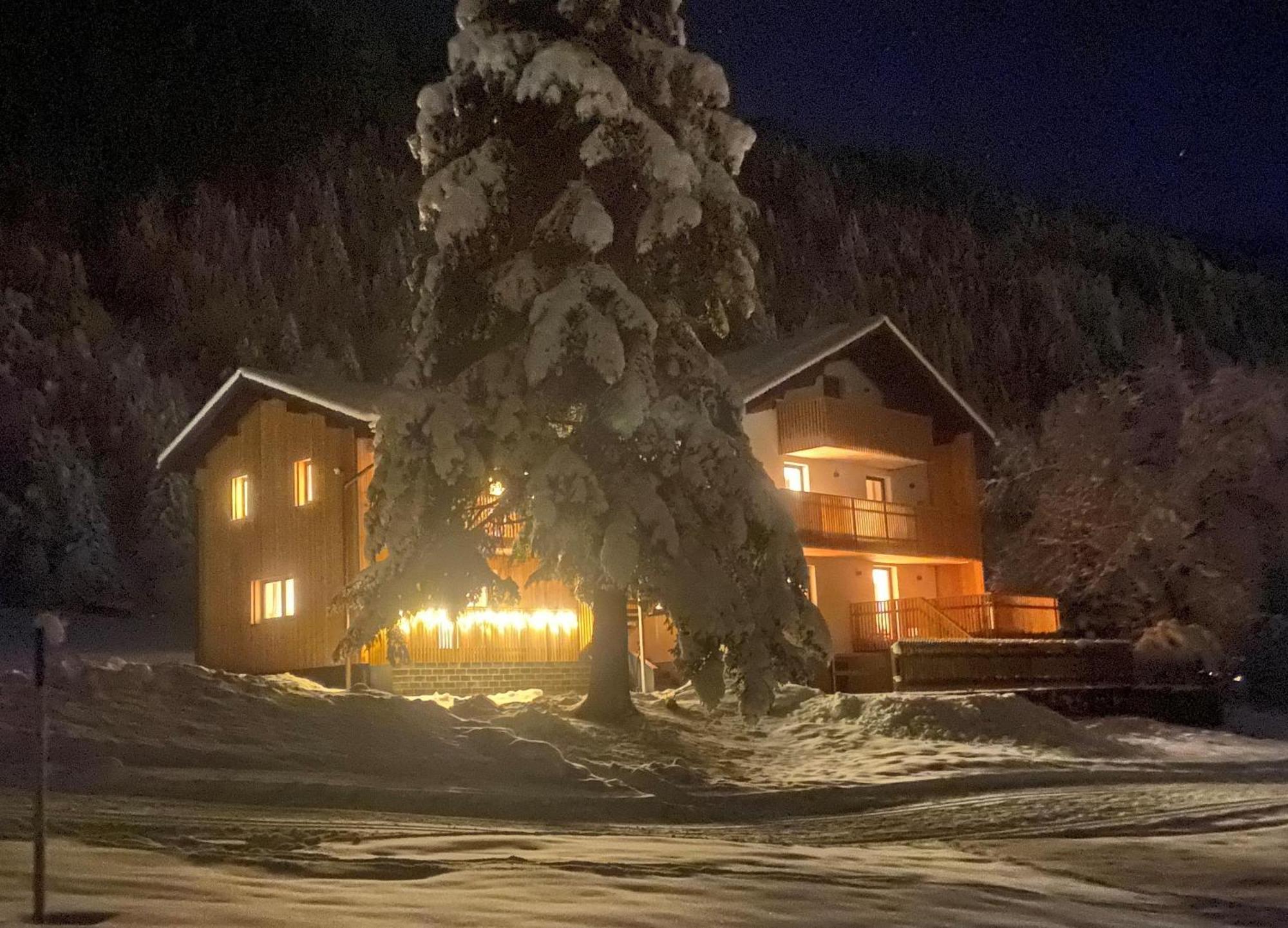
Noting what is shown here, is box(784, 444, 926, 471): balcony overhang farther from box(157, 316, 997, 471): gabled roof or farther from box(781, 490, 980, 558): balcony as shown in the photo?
box(157, 316, 997, 471): gabled roof

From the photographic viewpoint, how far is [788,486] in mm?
35500

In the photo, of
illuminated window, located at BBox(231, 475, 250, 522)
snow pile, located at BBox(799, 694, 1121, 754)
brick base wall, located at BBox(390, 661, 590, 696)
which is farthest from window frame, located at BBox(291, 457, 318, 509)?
snow pile, located at BBox(799, 694, 1121, 754)

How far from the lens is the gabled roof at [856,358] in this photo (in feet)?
109

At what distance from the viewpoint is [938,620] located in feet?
113

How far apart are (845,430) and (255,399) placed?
13596 millimetres

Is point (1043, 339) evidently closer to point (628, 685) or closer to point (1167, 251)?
point (1167, 251)

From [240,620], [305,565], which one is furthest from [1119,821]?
[240,620]

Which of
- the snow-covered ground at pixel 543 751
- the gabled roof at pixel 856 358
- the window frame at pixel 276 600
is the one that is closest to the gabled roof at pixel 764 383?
the gabled roof at pixel 856 358

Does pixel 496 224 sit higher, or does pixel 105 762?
pixel 496 224

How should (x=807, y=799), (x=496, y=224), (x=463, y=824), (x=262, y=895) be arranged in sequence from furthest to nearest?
(x=496, y=224), (x=807, y=799), (x=463, y=824), (x=262, y=895)

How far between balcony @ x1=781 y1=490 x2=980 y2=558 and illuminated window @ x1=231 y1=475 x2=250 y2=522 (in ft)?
40.0

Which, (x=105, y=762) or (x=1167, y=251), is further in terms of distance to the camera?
(x=1167, y=251)

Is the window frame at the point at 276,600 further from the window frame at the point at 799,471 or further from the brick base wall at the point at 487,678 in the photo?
the window frame at the point at 799,471

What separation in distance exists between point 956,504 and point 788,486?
5492 mm
